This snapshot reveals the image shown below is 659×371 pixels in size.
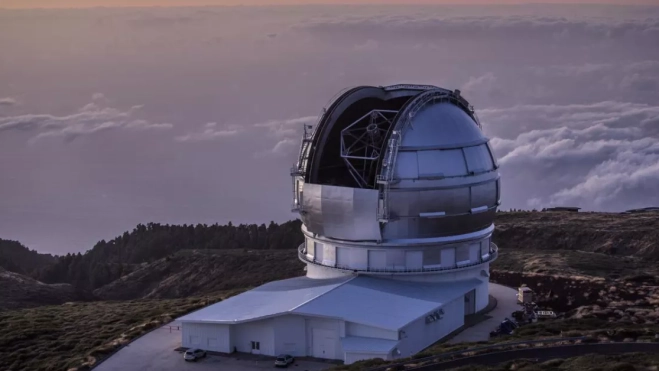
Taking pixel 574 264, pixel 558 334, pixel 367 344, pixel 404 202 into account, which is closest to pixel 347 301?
pixel 367 344

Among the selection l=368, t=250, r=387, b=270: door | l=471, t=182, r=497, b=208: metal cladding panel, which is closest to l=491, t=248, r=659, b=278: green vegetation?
l=471, t=182, r=497, b=208: metal cladding panel

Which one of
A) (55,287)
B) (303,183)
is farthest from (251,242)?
(303,183)

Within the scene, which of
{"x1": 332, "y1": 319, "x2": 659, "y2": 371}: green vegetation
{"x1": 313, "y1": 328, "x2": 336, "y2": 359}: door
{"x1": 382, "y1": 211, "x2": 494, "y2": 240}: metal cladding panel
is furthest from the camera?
{"x1": 382, "y1": 211, "x2": 494, "y2": 240}: metal cladding panel

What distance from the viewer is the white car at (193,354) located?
36906 mm

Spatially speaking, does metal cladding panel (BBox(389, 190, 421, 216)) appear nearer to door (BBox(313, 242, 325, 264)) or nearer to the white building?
the white building

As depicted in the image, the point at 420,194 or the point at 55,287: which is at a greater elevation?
the point at 420,194

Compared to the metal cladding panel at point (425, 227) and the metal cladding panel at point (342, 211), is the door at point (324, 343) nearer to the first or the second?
the metal cladding panel at point (342, 211)

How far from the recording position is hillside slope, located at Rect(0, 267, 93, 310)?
5900 cm

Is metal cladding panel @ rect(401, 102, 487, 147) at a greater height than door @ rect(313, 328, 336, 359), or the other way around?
metal cladding panel @ rect(401, 102, 487, 147)

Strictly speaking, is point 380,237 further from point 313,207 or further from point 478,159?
point 478,159

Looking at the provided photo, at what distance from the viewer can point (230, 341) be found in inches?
1483

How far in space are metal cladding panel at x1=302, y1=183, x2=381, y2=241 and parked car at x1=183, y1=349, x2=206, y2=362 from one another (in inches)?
341

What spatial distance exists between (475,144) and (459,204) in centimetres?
335

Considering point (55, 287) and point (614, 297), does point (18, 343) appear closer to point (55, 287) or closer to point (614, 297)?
point (55, 287)
